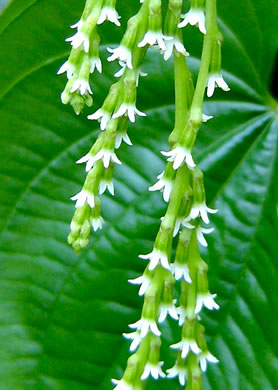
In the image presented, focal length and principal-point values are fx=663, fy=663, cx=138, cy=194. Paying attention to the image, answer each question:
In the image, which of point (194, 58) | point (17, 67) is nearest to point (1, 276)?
point (17, 67)

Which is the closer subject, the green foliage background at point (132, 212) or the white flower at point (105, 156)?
the white flower at point (105, 156)

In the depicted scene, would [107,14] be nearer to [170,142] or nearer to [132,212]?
[170,142]

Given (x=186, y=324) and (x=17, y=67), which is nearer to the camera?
(x=186, y=324)

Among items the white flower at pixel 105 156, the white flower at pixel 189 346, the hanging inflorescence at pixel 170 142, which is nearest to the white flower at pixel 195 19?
the hanging inflorescence at pixel 170 142

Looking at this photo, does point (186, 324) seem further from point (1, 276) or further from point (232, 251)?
point (1, 276)

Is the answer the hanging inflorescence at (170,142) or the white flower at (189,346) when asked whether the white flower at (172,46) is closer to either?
the hanging inflorescence at (170,142)

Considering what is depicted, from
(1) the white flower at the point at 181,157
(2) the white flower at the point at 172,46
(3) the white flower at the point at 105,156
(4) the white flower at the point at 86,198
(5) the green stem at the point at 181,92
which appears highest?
(2) the white flower at the point at 172,46

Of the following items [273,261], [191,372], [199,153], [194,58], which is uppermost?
[194,58]

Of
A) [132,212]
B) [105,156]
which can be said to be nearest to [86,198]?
[105,156]
